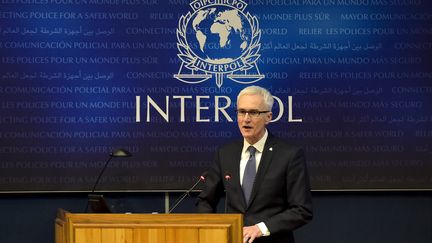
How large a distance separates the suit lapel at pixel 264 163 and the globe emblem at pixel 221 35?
60.2 inches

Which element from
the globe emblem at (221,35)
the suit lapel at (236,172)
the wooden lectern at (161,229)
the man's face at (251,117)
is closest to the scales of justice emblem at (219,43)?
the globe emblem at (221,35)

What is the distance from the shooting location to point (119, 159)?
5461 mm

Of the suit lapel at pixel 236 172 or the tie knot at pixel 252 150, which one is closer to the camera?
the suit lapel at pixel 236 172

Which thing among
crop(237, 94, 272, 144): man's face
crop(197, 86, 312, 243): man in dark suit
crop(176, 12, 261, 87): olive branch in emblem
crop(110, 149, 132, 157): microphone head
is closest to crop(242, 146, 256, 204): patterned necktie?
crop(197, 86, 312, 243): man in dark suit

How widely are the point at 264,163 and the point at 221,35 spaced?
1.70 m

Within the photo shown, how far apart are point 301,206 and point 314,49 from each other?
74.4 inches

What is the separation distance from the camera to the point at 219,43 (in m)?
5.51

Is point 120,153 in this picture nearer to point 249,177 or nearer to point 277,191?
point 249,177

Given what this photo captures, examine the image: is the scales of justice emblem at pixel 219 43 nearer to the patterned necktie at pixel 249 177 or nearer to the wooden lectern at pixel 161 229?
the patterned necktie at pixel 249 177

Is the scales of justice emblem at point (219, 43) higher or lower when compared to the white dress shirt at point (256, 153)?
higher

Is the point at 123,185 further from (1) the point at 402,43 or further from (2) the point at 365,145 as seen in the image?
(1) the point at 402,43

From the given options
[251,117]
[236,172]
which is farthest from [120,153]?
[251,117]

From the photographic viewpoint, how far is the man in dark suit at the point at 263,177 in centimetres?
392

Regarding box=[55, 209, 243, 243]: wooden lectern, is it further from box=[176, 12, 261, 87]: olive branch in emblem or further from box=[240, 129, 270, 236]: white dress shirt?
box=[176, 12, 261, 87]: olive branch in emblem
